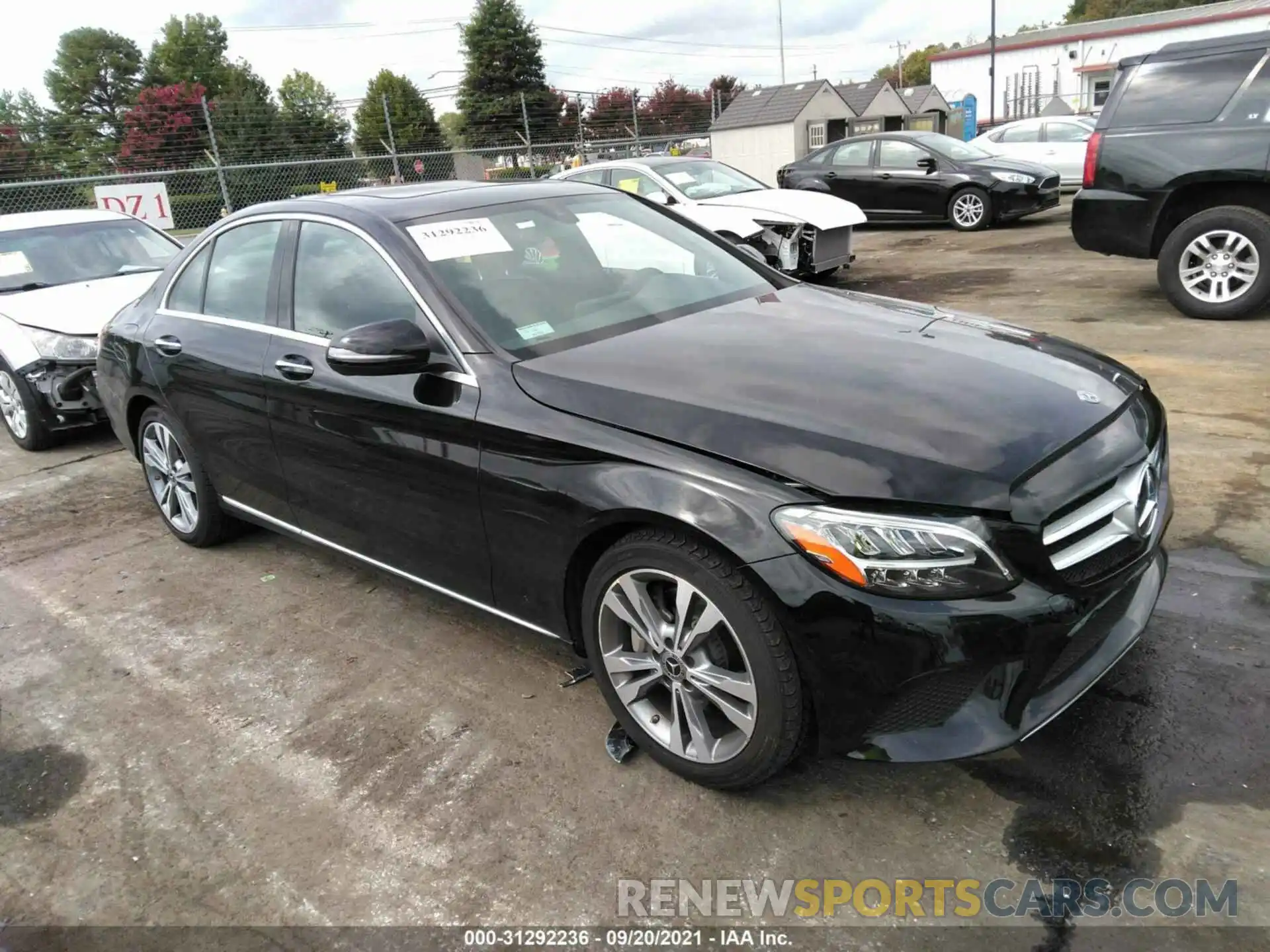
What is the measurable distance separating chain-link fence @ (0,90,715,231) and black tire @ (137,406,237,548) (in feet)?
28.6

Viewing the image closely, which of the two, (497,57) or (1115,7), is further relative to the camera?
(1115,7)

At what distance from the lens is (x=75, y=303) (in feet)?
21.0

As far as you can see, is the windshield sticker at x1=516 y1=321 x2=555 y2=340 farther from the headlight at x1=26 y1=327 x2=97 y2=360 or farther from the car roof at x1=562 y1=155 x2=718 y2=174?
the car roof at x1=562 y1=155 x2=718 y2=174

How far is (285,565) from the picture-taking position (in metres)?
4.33

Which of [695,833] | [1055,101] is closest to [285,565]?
[695,833]

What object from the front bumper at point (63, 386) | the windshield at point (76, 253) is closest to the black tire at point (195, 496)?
the front bumper at point (63, 386)

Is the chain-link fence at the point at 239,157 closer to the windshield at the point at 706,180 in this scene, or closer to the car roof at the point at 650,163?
the car roof at the point at 650,163

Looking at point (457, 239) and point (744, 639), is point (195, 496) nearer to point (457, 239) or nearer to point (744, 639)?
point (457, 239)

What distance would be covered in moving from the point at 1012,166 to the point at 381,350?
12251 millimetres

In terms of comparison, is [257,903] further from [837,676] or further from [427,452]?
[837,676]

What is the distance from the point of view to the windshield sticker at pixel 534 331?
9.61 ft

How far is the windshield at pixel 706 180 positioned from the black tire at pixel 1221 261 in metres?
4.45

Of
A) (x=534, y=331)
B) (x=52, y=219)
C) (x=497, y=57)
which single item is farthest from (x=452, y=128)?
(x=534, y=331)

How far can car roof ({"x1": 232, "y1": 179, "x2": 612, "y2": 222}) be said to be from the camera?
334 centimetres
